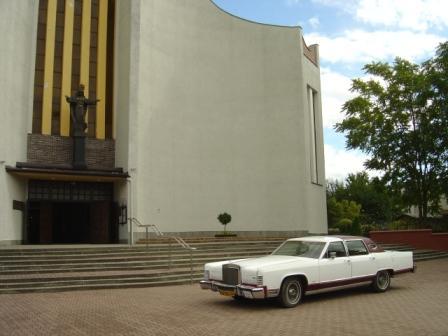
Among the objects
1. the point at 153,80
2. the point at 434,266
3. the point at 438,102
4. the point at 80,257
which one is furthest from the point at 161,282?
the point at 438,102

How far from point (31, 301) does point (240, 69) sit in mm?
18954

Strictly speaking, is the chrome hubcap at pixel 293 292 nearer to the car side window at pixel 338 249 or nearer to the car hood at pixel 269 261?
the car hood at pixel 269 261

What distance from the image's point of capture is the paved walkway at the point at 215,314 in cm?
720

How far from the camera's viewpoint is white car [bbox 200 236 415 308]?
8891 millimetres

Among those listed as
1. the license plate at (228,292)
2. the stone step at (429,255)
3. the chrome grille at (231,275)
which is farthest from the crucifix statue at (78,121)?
the stone step at (429,255)

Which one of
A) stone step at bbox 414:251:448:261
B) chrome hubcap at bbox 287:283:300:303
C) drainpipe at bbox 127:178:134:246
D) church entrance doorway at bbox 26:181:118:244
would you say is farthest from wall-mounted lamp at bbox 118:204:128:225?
stone step at bbox 414:251:448:261

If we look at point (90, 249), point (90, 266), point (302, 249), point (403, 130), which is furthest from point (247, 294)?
point (403, 130)

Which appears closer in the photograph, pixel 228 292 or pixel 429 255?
pixel 228 292

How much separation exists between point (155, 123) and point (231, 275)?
14975 millimetres

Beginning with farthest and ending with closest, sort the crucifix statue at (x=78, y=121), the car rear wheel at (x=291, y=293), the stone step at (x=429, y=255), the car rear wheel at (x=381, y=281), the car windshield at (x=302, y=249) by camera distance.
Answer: the crucifix statue at (x=78, y=121) → the stone step at (x=429, y=255) → the car rear wheel at (x=381, y=281) → the car windshield at (x=302, y=249) → the car rear wheel at (x=291, y=293)

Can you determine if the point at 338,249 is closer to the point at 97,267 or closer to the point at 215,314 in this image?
the point at 215,314

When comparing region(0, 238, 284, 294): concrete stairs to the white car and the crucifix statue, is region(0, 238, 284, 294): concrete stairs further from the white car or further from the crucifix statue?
the crucifix statue

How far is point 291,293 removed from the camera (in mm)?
9203

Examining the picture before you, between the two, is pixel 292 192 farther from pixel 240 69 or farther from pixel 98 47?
pixel 98 47
